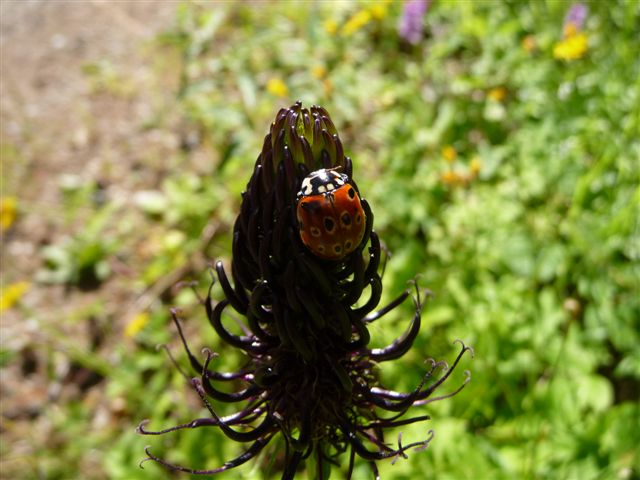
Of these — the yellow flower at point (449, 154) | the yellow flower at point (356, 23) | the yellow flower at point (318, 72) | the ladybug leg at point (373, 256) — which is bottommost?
the ladybug leg at point (373, 256)

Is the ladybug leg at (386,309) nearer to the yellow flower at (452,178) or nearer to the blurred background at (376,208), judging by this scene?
the blurred background at (376,208)

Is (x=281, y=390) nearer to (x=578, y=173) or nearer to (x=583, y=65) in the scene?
(x=578, y=173)

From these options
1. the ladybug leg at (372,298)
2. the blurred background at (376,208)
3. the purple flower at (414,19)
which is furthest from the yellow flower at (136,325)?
the purple flower at (414,19)

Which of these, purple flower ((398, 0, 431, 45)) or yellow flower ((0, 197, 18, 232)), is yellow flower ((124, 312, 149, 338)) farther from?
purple flower ((398, 0, 431, 45))

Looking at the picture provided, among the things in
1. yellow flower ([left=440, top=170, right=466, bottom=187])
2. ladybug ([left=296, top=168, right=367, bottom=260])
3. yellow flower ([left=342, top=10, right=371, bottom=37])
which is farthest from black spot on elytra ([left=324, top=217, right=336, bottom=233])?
yellow flower ([left=342, top=10, right=371, bottom=37])

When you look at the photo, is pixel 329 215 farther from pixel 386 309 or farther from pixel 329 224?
pixel 386 309

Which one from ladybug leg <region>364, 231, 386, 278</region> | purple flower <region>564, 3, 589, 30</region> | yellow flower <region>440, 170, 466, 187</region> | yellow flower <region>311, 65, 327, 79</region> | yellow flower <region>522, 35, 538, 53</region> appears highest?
yellow flower <region>311, 65, 327, 79</region>
